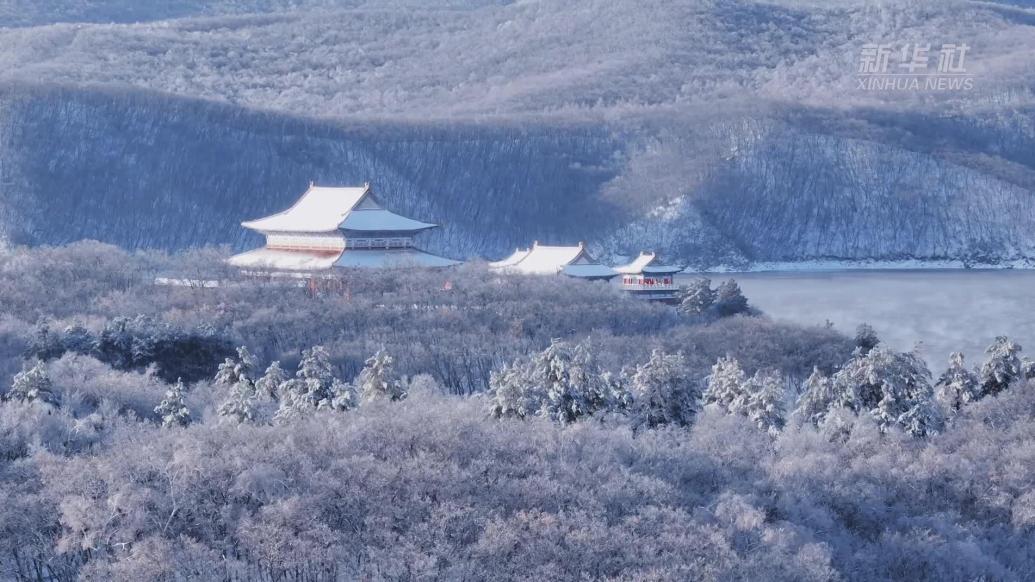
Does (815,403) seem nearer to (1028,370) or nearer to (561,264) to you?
(1028,370)

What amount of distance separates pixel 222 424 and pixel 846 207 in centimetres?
9402

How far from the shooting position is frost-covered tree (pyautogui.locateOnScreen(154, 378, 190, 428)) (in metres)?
33.9

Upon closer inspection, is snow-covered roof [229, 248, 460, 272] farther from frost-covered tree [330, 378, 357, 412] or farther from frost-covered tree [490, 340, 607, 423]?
frost-covered tree [490, 340, 607, 423]

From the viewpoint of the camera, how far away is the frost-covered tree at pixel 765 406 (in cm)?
3728

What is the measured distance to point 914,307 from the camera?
77812mm

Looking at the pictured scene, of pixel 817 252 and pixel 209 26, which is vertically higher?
pixel 209 26

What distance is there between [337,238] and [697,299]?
11.3 m

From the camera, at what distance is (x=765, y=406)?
37656 millimetres

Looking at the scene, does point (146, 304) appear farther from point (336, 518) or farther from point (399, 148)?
point (399, 148)

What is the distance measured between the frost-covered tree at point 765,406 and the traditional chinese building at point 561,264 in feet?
99.0

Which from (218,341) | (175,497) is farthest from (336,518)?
(218,341)

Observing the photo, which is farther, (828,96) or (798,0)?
(798,0)

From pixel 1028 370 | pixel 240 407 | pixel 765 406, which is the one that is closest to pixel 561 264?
pixel 1028 370

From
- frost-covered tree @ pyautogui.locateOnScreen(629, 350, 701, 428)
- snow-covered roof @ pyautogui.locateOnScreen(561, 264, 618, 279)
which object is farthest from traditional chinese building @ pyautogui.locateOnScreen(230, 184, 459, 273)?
frost-covered tree @ pyautogui.locateOnScreen(629, 350, 701, 428)
